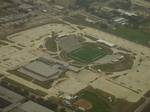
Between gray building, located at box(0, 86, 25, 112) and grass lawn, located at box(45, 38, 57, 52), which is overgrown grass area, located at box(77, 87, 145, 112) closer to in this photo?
gray building, located at box(0, 86, 25, 112)

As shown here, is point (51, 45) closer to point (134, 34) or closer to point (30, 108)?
point (134, 34)

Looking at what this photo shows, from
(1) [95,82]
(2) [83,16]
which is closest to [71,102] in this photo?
(1) [95,82]

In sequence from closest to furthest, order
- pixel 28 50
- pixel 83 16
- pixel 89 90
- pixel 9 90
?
pixel 9 90, pixel 89 90, pixel 28 50, pixel 83 16

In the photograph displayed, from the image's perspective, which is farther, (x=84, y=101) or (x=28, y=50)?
(x=28, y=50)

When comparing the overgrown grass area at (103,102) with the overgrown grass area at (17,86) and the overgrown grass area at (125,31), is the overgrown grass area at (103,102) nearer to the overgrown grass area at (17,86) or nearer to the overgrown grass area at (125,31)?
the overgrown grass area at (17,86)

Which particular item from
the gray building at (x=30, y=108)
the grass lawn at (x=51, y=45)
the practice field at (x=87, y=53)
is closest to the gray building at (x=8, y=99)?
the gray building at (x=30, y=108)

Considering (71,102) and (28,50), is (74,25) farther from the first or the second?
(71,102)
